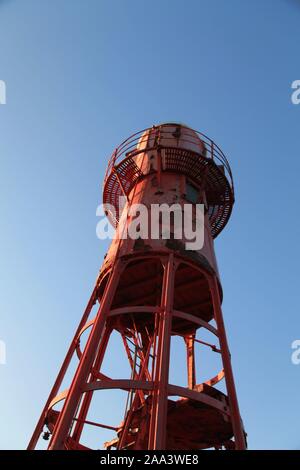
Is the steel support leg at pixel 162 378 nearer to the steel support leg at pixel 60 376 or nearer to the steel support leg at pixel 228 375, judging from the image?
the steel support leg at pixel 228 375

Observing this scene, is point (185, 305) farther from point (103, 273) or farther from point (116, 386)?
point (116, 386)

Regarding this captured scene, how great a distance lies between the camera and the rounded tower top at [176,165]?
1558cm

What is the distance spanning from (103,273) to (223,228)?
6050 mm

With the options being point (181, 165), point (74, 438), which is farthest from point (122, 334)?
point (181, 165)

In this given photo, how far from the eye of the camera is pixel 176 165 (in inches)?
619

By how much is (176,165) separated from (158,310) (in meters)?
6.74

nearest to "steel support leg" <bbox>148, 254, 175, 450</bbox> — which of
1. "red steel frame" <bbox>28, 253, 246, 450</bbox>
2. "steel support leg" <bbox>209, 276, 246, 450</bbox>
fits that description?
"red steel frame" <bbox>28, 253, 246, 450</bbox>

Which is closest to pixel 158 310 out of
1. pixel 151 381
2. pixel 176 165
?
pixel 151 381

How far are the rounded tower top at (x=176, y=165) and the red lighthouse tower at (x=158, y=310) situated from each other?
0.04m

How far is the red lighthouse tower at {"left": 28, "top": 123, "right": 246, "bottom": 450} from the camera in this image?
32.3 ft

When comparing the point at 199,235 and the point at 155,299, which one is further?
the point at 155,299

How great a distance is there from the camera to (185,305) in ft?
48.8

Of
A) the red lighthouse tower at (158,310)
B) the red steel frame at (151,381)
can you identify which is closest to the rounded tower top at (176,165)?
the red lighthouse tower at (158,310)

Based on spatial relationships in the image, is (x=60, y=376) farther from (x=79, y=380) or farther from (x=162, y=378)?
(x=162, y=378)
